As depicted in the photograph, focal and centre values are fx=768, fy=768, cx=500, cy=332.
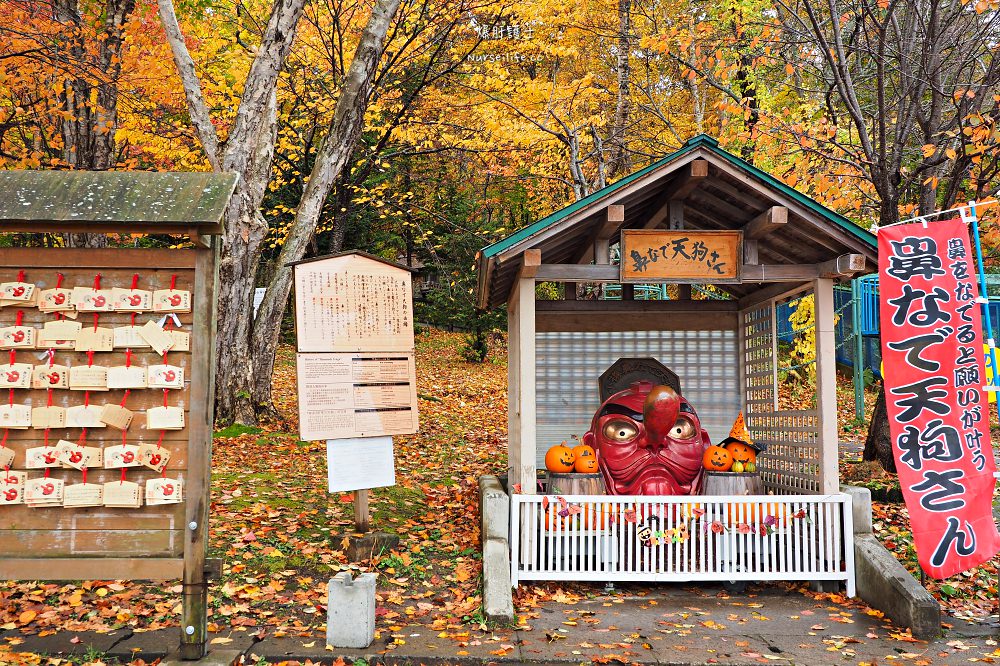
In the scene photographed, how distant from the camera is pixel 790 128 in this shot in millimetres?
10484

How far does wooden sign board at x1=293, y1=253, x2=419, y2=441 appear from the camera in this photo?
22.5 feet

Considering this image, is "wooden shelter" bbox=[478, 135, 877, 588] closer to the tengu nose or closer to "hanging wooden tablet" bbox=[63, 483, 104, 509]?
the tengu nose

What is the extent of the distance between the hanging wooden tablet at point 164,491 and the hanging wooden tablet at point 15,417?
0.89 metres

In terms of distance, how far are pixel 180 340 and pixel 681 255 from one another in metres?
4.39

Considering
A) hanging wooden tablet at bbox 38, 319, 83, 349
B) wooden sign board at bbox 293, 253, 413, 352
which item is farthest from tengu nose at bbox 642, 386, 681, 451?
hanging wooden tablet at bbox 38, 319, 83, 349

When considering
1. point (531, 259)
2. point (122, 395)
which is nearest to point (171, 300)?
point (122, 395)

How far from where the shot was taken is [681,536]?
6988mm

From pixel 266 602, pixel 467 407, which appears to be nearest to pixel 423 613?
pixel 266 602

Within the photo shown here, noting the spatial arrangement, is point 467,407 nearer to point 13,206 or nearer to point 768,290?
point 768,290

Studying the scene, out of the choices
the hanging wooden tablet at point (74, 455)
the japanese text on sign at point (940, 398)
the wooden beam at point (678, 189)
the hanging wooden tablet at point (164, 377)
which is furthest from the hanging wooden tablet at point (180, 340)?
the japanese text on sign at point (940, 398)

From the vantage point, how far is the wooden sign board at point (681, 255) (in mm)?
7129

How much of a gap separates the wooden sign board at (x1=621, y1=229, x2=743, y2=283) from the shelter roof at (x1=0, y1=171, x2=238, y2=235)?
362cm

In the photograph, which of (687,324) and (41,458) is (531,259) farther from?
(41,458)

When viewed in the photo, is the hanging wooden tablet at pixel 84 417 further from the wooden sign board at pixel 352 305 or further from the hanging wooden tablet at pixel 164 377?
the wooden sign board at pixel 352 305
